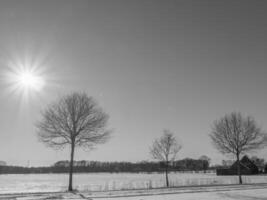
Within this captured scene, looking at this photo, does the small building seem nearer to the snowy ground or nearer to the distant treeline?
the snowy ground

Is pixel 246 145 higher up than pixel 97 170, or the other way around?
pixel 246 145

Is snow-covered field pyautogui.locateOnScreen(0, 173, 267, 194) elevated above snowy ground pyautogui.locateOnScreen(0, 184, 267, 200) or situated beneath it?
situated beneath

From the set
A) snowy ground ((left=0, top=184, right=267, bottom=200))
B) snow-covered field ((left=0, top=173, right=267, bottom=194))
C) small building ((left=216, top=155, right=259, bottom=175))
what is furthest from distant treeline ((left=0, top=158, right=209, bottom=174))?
snowy ground ((left=0, top=184, right=267, bottom=200))

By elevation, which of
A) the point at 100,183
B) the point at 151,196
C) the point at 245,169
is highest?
the point at 151,196

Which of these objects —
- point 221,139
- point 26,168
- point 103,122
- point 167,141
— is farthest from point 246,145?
point 26,168

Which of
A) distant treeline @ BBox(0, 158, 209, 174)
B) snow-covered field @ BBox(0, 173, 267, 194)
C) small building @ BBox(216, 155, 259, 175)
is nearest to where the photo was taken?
snow-covered field @ BBox(0, 173, 267, 194)

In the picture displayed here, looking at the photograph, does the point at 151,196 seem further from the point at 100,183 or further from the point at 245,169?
the point at 245,169

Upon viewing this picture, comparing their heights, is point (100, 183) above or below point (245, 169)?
above

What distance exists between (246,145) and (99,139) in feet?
64.2

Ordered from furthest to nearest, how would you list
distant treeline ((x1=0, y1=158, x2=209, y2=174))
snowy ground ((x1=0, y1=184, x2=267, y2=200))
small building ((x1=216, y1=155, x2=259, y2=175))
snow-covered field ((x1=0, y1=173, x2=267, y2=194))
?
distant treeline ((x1=0, y1=158, x2=209, y2=174))
small building ((x1=216, y1=155, x2=259, y2=175))
snow-covered field ((x1=0, y1=173, x2=267, y2=194))
snowy ground ((x1=0, y1=184, x2=267, y2=200))

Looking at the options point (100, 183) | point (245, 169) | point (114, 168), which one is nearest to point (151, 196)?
point (100, 183)

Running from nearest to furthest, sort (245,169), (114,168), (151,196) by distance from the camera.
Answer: (151,196), (245,169), (114,168)

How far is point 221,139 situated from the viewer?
1241 inches

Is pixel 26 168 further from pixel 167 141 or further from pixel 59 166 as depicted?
pixel 167 141
